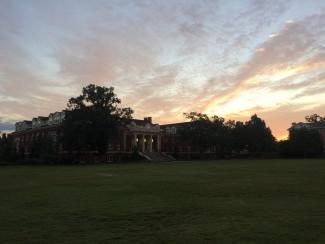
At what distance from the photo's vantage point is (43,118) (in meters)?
104

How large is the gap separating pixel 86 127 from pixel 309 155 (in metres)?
63.4

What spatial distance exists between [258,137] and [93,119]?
54937 millimetres

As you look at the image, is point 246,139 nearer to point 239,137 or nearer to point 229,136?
point 239,137

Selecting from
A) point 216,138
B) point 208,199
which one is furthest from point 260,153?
point 208,199

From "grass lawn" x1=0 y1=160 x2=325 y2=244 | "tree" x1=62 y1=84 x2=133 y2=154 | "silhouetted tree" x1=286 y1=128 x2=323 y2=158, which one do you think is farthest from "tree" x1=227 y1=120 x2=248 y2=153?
"grass lawn" x1=0 y1=160 x2=325 y2=244

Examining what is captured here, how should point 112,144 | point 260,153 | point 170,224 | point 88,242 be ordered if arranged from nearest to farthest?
1. point 88,242
2. point 170,224
3. point 112,144
4. point 260,153

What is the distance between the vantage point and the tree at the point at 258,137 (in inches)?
4237

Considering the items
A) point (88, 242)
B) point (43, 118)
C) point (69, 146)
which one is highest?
point (43, 118)

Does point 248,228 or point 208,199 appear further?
point 208,199

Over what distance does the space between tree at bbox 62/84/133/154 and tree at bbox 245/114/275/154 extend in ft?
145

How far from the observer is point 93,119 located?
70562 mm

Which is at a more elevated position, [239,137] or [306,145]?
[239,137]

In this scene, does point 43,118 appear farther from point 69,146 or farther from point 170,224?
point 170,224

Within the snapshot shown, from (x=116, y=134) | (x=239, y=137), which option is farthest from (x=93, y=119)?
(x=239, y=137)
